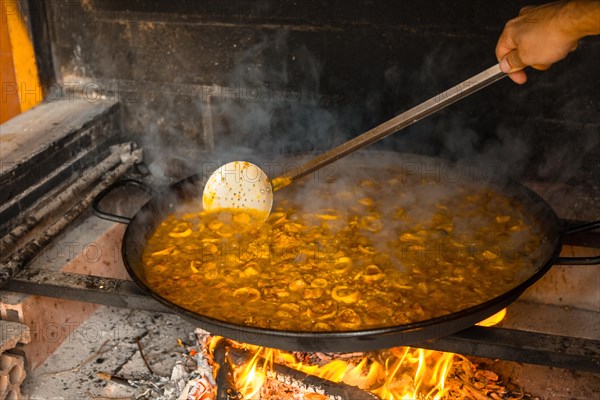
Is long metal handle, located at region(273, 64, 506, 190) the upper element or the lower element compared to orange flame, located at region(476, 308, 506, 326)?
upper

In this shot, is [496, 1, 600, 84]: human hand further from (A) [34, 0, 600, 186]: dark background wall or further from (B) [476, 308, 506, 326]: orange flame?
(B) [476, 308, 506, 326]: orange flame

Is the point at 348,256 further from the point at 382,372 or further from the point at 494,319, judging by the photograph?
the point at 494,319

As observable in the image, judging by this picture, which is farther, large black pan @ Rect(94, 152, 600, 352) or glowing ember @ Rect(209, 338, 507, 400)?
glowing ember @ Rect(209, 338, 507, 400)

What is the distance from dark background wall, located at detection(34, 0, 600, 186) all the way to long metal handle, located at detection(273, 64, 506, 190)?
1123mm

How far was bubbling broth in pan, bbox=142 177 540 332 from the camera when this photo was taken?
104 inches

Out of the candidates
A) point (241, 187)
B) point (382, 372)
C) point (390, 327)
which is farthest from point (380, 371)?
point (241, 187)

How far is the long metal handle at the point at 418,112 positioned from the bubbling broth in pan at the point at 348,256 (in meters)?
0.37

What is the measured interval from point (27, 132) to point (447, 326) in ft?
9.62

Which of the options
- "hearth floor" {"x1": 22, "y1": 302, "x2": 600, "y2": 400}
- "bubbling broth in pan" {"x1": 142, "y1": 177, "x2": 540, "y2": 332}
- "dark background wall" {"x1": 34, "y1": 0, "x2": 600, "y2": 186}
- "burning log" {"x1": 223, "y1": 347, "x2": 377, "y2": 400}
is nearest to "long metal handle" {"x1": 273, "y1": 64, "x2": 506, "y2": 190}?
"bubbling broth in pan" {"x1": 142, "y1": 177, "x2": 540, "y2": 332}

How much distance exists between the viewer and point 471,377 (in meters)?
3.46

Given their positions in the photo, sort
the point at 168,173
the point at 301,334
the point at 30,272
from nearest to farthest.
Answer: the point at 301,334
the point at 30,272
the point at 168,173

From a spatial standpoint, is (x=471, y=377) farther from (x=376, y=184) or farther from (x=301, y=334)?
(x=301, y=334)

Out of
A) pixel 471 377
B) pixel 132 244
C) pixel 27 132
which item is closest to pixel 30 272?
pixel 132 244

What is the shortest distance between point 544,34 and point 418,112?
57cm
